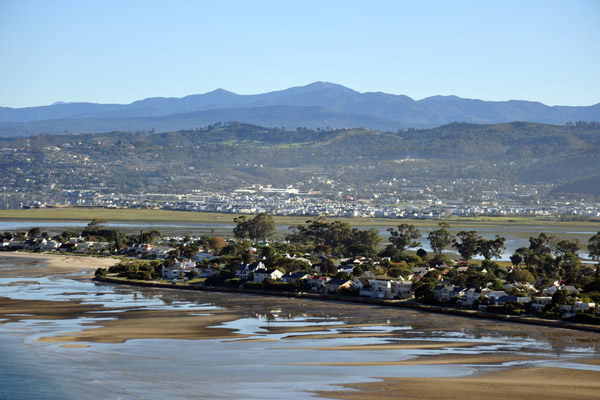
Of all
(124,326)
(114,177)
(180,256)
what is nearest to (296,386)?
(124,326)

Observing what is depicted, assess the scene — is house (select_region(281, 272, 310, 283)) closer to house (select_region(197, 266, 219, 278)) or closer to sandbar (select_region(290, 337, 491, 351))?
house (select_region(197, 266, 219, 278))

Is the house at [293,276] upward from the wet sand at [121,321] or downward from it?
downward

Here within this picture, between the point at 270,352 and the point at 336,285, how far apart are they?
15.3 metres

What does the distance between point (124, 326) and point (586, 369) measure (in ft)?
47.3

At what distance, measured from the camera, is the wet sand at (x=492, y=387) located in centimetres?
1878

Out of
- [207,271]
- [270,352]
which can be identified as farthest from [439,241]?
[270,352]

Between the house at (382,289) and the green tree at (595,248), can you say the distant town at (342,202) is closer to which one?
the green tree at (595,248)

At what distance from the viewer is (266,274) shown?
41562 millimetres

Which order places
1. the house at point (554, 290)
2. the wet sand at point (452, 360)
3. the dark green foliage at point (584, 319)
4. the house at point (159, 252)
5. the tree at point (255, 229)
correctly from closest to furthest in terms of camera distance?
the wet sand at point (452, 360) < the dark green foliage at point (584, 319) < the house at point (554, 290) < the house at point (159, 252) < the tree at point (255, 229)

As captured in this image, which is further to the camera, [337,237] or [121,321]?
[337,237]

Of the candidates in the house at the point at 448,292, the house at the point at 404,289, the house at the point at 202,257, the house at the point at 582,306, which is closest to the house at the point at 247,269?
the house at the point at 202,257

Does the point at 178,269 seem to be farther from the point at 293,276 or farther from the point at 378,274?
the point at 378,274

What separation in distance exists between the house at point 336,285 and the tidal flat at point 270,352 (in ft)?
9.97

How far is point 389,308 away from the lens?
34031 mm
